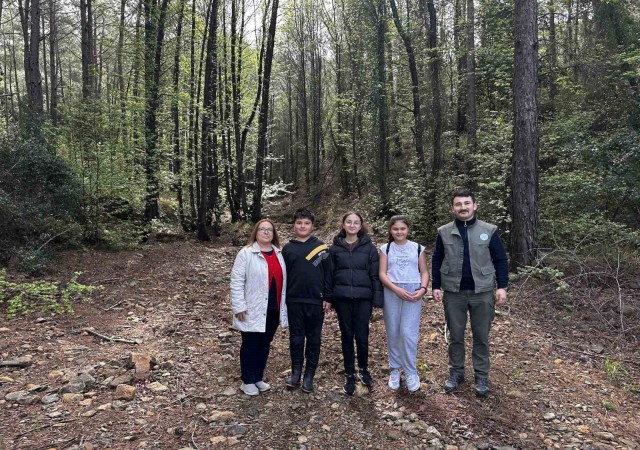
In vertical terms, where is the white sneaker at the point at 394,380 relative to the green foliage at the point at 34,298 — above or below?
below

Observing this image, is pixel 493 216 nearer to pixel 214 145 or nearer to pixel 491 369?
pixel 491 369

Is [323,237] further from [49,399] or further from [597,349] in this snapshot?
[49,399]

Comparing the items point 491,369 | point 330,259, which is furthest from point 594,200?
point 330,259

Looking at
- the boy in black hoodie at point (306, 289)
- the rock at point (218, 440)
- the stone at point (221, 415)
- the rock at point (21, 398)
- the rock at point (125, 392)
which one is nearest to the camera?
the rock at point (218, 440)

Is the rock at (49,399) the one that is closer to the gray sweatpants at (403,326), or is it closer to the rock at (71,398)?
the rock at (71,398)

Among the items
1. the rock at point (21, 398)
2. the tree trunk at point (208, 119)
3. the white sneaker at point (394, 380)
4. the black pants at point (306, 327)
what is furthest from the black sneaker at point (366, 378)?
the tree trunk at point (208, 119)

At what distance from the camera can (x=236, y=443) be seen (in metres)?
3.37

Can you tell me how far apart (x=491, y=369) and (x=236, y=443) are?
3.00 meters

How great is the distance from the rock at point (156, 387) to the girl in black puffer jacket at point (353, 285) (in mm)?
1899

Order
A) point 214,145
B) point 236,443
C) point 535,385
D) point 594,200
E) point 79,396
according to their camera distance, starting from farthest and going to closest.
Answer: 1. point 214,145
2. point 594,200
3. point 535,385
4. point 79,396
5. point 236,443

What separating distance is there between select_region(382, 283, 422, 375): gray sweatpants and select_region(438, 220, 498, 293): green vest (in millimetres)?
377

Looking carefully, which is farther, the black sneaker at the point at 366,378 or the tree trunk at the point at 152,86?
the tree trunk at the point at 152,86

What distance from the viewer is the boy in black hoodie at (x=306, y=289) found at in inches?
160

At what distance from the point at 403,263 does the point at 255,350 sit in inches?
69.4
